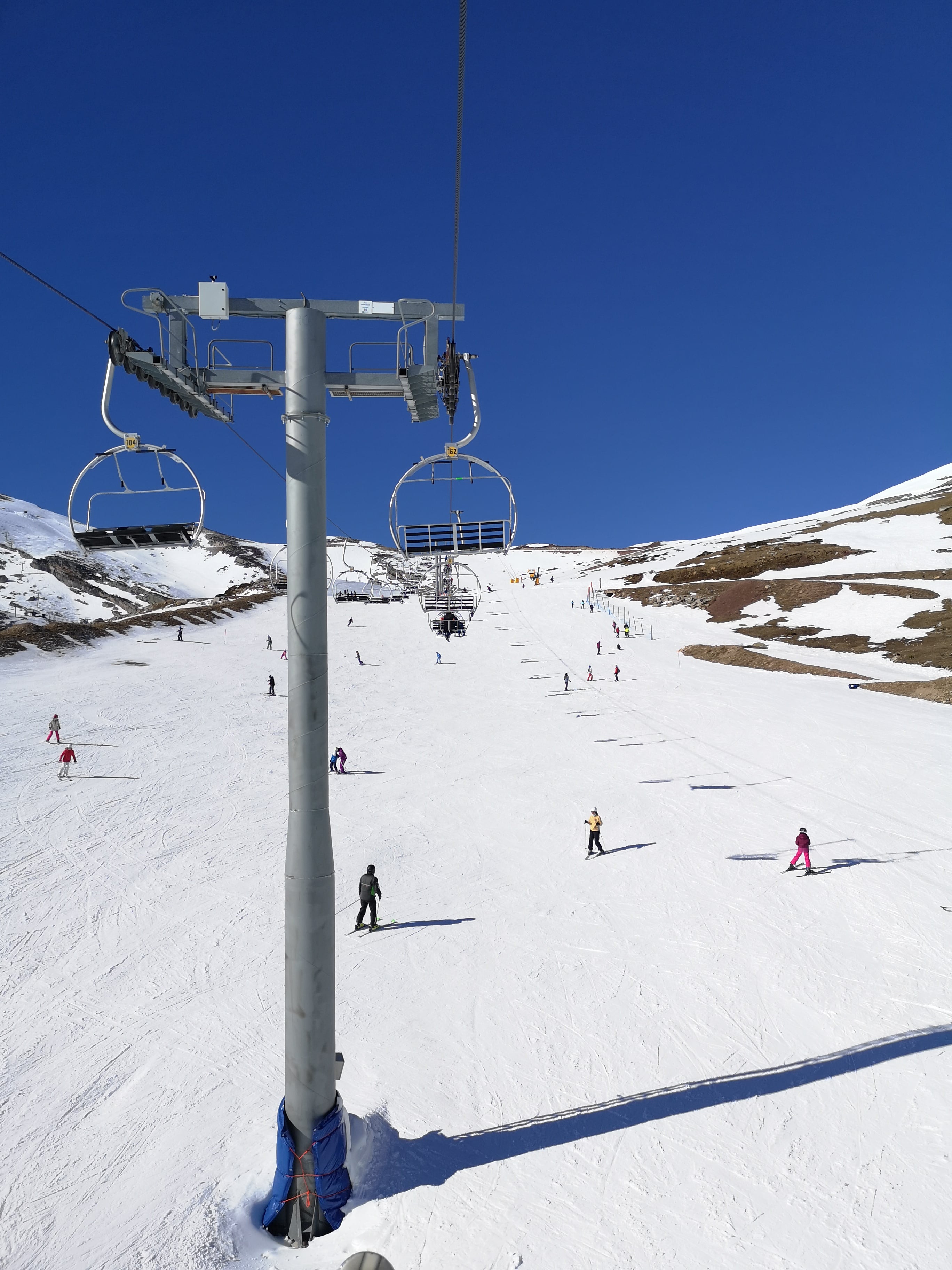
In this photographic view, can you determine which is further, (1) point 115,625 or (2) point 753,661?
(1) point 115,625

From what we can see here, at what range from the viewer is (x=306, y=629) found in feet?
18.7

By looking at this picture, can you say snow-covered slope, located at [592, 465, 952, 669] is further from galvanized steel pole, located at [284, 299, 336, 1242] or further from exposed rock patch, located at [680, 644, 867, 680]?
galvanized steel pole, located at [284, 299, 336, 1242]

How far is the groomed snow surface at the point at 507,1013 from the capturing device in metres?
6.09

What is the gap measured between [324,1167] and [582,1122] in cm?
290

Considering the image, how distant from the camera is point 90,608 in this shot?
91.8 metres

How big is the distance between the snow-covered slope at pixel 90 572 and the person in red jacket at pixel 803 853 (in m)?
59.6

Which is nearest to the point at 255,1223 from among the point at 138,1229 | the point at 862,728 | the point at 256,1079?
the point at 138,1229

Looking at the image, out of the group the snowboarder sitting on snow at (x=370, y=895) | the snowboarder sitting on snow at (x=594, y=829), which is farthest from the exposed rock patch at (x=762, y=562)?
the snowboarder sitting on snow at (x=370, y=895)

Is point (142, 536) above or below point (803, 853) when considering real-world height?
above

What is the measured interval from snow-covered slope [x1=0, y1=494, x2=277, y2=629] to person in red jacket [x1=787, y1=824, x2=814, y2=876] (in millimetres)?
59613

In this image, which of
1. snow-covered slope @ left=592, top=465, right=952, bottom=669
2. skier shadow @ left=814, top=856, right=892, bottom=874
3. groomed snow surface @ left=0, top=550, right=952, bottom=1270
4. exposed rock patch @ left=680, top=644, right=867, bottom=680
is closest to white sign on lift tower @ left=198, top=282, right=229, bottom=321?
groomed snow surface @ left=0, top=550, right=952, bottom=1270

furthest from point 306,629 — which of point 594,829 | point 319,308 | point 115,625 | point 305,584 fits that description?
point 115,625

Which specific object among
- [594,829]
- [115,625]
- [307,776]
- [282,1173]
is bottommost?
[282,1173]

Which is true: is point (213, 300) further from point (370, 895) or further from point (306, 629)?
point (370, 895)
